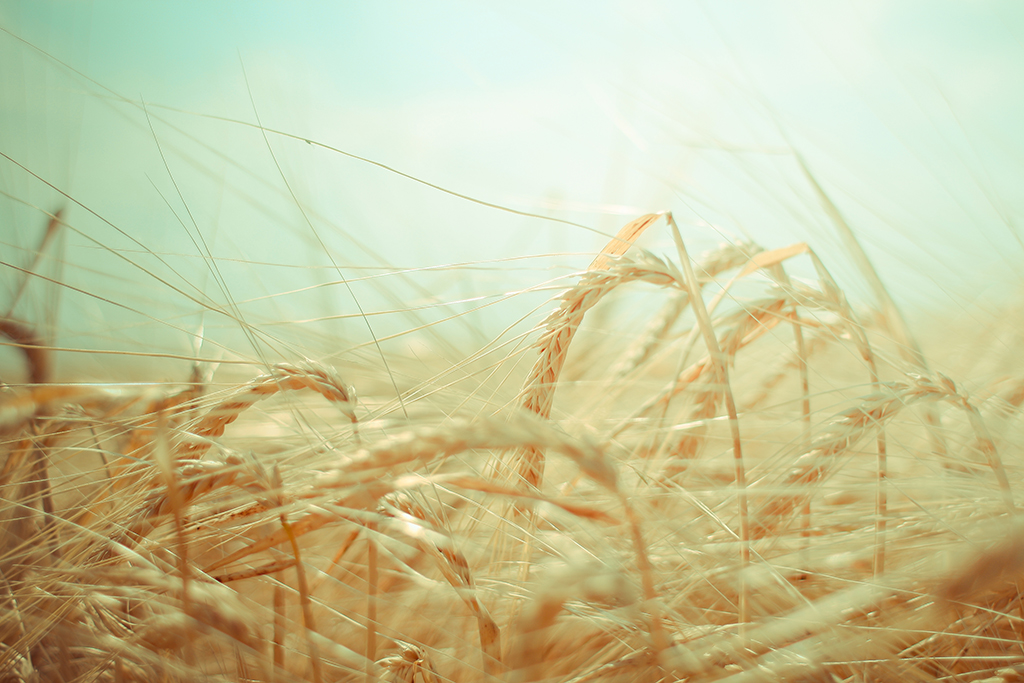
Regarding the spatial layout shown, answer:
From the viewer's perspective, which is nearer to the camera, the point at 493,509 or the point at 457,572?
the point at 457,572

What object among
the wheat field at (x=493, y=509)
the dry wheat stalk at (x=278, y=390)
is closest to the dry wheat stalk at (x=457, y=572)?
the wheat field at (x=493, y=509)

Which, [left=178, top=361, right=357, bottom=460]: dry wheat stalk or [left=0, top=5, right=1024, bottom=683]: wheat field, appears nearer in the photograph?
[left=0, top=5, right=1024, bottom=683]: wheat field

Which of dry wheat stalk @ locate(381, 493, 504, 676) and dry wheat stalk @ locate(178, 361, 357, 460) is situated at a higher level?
dry wheat stalk @ locate(178, 361, 357, 460)

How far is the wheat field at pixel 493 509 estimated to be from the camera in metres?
0.28

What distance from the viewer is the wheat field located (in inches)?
11.1

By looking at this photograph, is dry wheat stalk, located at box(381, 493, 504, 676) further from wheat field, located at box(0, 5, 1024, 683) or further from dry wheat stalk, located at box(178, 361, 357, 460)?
dry wheat stalk, located at box(178, 361, 357, 460)

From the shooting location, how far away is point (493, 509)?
48 centimetres

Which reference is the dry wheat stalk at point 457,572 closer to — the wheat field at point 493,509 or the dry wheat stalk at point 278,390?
the wheat field at point 493,509

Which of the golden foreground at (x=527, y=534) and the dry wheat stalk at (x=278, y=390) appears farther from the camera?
the dry wheat stalk at (x=278, y=390)

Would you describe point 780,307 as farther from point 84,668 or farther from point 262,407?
point 84,668

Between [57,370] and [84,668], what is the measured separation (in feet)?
0.97

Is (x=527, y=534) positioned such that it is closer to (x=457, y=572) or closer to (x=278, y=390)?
(x=457, y=572)

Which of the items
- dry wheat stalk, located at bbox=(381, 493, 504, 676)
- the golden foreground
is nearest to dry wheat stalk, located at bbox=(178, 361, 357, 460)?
the golden foreground

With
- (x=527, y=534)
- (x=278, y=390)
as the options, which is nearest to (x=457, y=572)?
(x=527, y=534)
